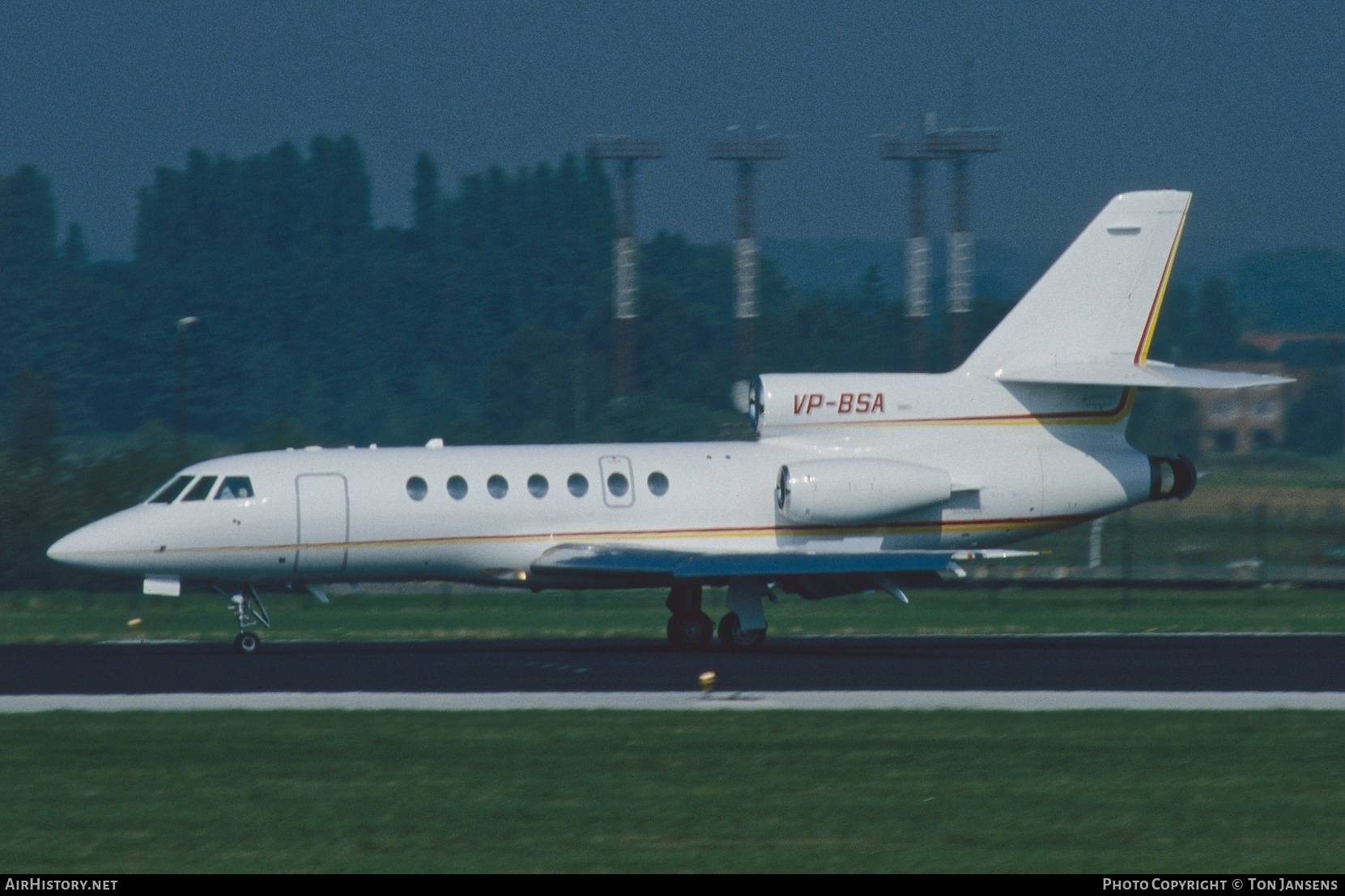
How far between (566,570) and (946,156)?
39589mm

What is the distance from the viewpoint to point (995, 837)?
40.6 ft

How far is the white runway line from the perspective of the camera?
62.2 feet

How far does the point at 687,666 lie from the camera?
23.8m

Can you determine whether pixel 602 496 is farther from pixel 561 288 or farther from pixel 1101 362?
pixel 561 288

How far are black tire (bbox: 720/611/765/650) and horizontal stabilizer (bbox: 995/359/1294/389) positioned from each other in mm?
5193

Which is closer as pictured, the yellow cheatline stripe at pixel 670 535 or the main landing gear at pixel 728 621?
the yellow cheatline stripe at pixel 670 535

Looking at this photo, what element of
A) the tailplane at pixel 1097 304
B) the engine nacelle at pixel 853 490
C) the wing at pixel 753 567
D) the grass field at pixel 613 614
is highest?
the tailplane at pixel 1097 304

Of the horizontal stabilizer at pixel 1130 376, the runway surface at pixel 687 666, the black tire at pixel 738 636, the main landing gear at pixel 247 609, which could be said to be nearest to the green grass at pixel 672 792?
the runway surface at pixel 687 666

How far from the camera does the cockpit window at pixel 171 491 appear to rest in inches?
1009

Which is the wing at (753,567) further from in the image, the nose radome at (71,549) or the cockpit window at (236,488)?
the nose radome at (71,549)

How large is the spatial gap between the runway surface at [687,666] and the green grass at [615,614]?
7.72 feet

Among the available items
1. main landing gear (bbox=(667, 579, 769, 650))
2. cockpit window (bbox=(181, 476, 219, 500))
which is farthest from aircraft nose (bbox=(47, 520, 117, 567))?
main landing gear (bbox=(667, 579, 769, 650))

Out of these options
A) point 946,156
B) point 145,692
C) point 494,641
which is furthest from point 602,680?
point 946,156

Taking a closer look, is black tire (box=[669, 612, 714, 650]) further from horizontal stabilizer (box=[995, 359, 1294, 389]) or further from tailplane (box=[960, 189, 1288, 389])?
horizontal stabilizer (box=[995, 359, 1294, 389])
